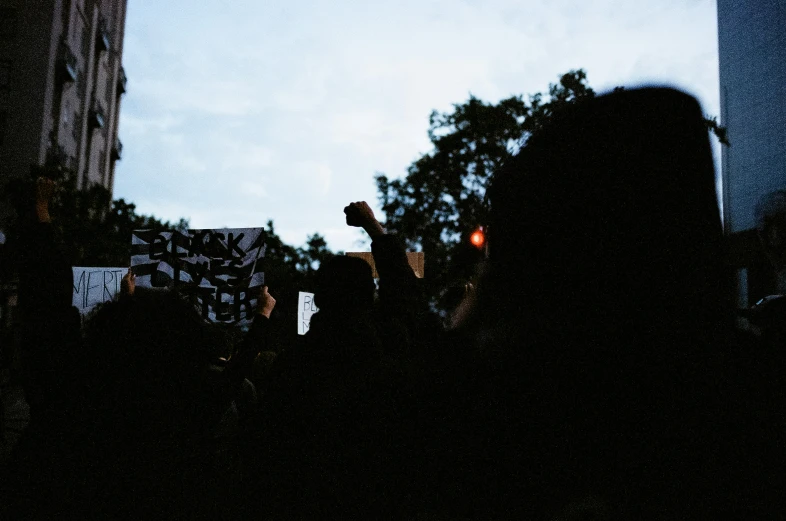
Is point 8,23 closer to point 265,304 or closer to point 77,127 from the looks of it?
point 77,127

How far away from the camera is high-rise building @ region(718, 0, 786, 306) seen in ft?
44.4

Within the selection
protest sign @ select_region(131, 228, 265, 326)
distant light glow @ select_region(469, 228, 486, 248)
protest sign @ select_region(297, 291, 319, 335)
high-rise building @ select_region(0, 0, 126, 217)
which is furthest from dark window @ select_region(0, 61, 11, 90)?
distant light glow @ select_region(469, 228, 486, 248)

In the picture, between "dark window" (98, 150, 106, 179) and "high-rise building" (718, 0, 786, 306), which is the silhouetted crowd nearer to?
"high-rise building" (718, 0, 786, 306)

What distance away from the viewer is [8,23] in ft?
99.5

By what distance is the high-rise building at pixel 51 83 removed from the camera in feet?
97.8

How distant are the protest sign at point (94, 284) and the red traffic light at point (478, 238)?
750cm

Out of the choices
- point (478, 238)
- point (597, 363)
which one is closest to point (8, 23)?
point (478, 238)

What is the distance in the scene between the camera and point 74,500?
73.5 inches

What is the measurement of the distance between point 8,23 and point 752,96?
30.5 meters

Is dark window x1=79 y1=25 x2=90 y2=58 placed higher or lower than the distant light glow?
higher

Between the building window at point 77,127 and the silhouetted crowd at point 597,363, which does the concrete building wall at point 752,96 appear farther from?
the building window at point 77,127

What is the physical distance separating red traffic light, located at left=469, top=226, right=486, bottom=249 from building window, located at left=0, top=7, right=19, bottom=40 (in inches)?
1395

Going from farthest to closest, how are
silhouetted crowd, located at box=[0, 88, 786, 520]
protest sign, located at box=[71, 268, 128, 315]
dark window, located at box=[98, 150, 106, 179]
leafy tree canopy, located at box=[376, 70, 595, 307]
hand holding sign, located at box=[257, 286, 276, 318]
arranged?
dark window, located at box=[98, 150, 106, 179] → leafy tree canopy, located at box=[376, 70, 595, 307] → protest sign, located at box=[71, 268, 128, 315] → hand holding sign, located at box=[257, 286, 276, 318] → silhouetted crowd, located at box=[0, 88, 786, 520]

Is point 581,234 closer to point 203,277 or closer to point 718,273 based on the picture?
point 718,273
